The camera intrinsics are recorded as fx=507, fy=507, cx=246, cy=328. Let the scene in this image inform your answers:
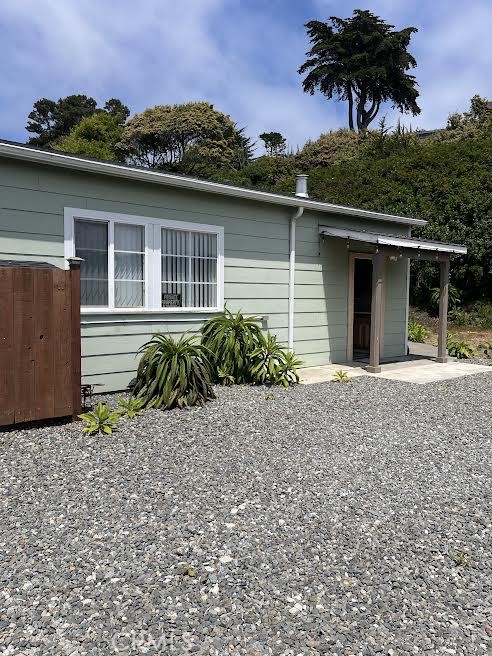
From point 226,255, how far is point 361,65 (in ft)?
90.3

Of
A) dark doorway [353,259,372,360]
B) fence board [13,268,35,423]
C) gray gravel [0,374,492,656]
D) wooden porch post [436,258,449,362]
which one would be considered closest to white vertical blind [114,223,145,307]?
fence board [13,268,35,423]

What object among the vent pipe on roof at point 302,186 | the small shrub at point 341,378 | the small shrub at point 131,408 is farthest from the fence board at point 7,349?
the vent pipe on roof at point 302,186

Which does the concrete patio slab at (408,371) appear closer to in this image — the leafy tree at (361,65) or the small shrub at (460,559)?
the small shrub at (460,559)

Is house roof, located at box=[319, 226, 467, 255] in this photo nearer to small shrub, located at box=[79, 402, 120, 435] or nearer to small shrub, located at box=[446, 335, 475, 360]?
small shrub, located at box=[446, 335, 475, 360]

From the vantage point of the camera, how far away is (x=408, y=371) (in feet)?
28.7

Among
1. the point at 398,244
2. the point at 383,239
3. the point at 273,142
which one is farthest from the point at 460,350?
the point at 273,142

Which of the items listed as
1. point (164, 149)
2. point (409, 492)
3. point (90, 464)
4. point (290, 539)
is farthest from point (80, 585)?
point (164, 149)

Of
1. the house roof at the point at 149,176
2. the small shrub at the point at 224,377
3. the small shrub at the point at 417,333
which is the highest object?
the house roof at the point at 149,176

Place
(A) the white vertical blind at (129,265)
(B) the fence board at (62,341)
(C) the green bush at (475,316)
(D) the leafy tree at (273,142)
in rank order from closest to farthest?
(B) the fence board at (62,341), (A) the white vertical blind at (129,265), (C) the green bush at (475,316), (D) the leafy tree at (273,142)

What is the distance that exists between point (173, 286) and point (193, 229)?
859 millimetres

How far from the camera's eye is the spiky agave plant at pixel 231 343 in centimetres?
704

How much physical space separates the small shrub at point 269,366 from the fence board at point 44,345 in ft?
9.76

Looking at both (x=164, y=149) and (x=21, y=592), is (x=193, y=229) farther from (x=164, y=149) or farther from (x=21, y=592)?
(x=164, y=149)

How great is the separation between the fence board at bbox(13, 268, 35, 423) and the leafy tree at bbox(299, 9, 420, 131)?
96.2 ft
